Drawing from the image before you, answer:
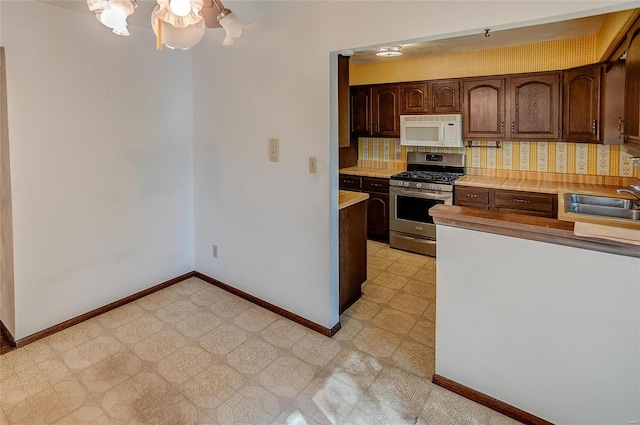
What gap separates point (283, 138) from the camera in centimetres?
284

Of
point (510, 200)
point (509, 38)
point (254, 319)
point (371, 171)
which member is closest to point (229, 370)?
point (254, 319)

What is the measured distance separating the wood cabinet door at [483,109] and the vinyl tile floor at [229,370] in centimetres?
215

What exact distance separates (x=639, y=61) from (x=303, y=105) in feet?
6.50

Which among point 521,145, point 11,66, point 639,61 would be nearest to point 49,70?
point 11,66

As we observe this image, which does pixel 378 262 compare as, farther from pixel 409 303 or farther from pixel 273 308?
pixel 273 308

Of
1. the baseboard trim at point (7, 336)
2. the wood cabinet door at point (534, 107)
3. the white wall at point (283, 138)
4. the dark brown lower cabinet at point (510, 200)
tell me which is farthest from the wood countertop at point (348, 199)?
the baseboard trim at point (7, 336)

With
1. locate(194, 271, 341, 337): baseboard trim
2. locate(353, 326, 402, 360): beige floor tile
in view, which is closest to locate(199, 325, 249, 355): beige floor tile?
locate(194, 271, 341, 337): baseboard trim

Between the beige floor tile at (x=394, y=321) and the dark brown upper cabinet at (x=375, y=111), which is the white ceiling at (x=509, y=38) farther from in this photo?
the beige floor tile at (x=394, y=321)

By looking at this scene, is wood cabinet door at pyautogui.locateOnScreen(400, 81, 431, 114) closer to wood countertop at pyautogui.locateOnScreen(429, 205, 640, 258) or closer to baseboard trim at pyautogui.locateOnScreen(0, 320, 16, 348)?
wood countertop at pyautogui.locateOnScreen(429, 205, 640, 258)

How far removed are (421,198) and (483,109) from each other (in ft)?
3.87

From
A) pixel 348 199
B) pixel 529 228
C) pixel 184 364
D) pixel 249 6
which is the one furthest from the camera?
pixel 348 199

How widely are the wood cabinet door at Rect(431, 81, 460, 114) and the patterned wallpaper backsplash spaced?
21.2 inches

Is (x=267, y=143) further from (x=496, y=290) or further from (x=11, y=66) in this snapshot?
(x=496, y=290)

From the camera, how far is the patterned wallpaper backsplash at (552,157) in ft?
12.5
